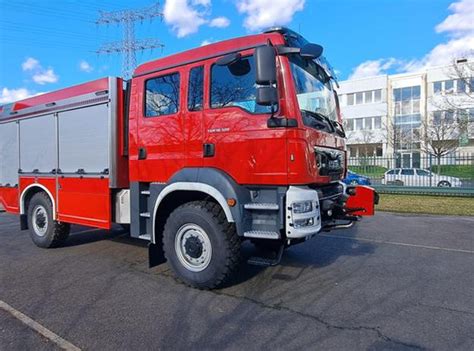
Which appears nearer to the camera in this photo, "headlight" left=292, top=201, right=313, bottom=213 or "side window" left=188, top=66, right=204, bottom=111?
"headlight" left=292, top=201, right=313, bottom=213

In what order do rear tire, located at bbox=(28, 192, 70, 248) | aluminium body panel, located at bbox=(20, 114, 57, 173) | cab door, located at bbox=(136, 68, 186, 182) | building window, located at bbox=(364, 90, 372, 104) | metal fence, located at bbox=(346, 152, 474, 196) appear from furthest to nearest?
building window, located at bbox=(364, 90, 372, 104) → metal fence, located at bbox=(346, 152, 474, 196) → rear tire, located at bbox=(28, 192, 70, 248) → aluminium body panel, located at bbox=(20, 114, 57, 173) → cab door, located at bbox=(136, 68, 186, 182)

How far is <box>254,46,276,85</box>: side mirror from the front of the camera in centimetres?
395

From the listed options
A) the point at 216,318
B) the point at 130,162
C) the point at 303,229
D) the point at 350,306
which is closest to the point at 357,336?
the point at 350,306

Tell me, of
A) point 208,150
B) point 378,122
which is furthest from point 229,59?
point 378,122

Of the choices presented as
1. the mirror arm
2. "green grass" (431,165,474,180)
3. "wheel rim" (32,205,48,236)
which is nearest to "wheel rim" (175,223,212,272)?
the mirror arm

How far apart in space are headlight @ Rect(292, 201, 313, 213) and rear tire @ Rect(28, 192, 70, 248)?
488 centimetres

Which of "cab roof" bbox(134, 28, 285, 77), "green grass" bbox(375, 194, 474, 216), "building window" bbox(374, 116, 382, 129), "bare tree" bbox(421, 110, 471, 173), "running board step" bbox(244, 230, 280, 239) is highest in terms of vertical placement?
"building window" bbox(374, 116, 382, 129)

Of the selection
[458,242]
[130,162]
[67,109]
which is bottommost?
[458,242]

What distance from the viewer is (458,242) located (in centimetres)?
777

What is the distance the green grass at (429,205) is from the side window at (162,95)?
10.6m

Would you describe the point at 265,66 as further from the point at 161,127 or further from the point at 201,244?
the point at 201,244

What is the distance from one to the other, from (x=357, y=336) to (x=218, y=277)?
1.71 metres

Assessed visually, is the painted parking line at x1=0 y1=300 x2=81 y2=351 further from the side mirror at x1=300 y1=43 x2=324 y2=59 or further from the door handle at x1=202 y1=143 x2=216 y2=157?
the side mirror at x1=300 y1=43 x2=324 y2=59

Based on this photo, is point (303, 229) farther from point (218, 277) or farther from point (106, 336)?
point (106, 336)
